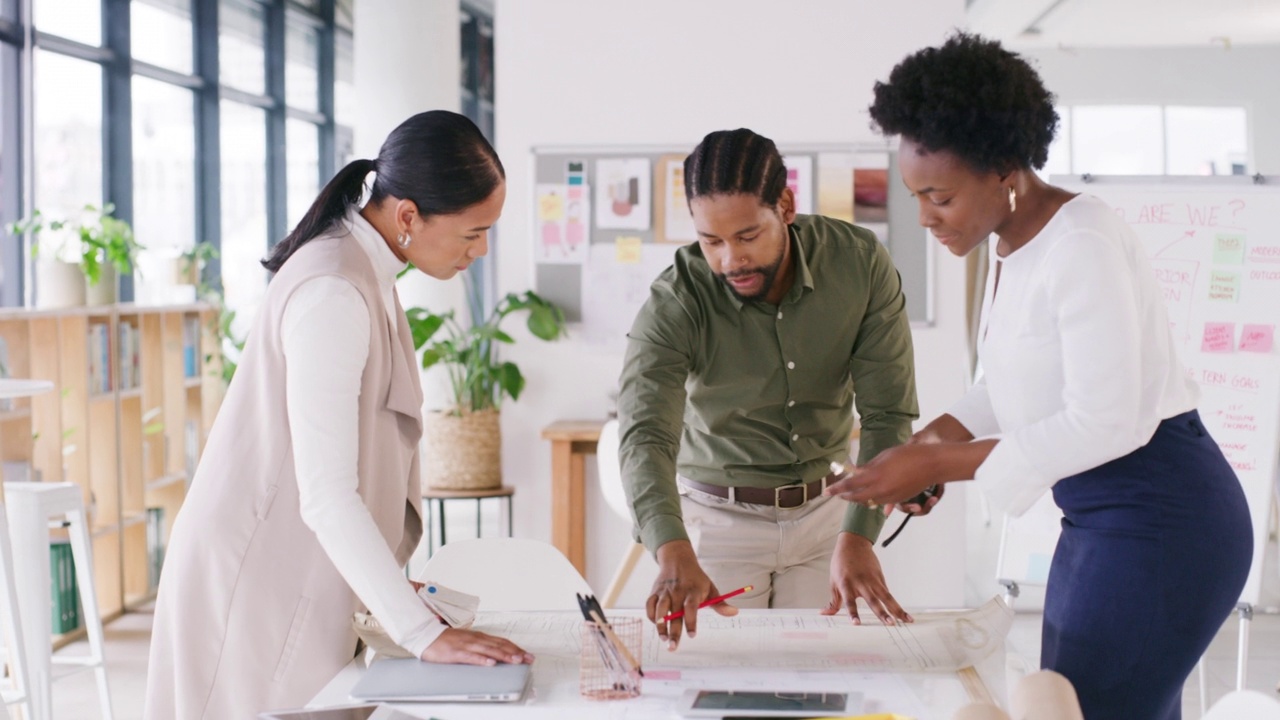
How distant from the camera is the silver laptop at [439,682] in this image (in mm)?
1495

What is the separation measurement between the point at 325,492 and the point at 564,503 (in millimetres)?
2887

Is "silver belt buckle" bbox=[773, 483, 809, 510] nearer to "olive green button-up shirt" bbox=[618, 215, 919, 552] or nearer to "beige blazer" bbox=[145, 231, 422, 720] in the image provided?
"olive green button-up shirt" bbox=[618, 215, 919, 552]

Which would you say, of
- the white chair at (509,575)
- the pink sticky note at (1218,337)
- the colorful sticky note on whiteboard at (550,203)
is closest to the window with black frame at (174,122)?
the colorful sticky note on whiteboard at (550,203)

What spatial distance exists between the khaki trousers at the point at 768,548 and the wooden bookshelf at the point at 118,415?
307 cm

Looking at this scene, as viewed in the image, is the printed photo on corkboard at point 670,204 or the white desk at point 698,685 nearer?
the white desk at point 698,685

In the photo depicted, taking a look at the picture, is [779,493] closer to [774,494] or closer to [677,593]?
[774,494]

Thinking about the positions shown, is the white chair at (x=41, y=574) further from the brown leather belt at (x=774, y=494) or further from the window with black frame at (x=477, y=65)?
the window with black frame at (x=477, y=65)

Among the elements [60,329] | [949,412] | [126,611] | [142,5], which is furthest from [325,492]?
[142,5]

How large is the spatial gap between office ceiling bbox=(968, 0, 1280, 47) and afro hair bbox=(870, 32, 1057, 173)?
22.6 feet

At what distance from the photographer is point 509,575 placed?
2471mm

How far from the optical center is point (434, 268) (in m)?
1.85

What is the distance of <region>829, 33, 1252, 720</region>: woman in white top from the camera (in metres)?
1.42

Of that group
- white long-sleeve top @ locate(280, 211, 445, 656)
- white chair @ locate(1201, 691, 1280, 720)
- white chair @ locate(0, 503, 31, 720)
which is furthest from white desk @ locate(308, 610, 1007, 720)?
white chair @ locate(0, 503, 31, 720)

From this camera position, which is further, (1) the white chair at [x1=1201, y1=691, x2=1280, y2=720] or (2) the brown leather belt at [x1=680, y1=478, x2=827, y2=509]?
(2) the brown leather belt at [x1=680, y1=478, x2=827, y2=509]
